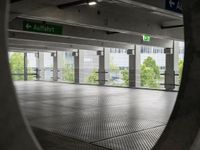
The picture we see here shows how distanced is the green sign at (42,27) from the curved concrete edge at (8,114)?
12.3 m

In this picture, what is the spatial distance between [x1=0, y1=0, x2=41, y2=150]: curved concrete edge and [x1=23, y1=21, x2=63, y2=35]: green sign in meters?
12.3

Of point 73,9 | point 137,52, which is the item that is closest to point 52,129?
point 73,9

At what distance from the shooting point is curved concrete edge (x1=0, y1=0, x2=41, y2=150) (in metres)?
2.32

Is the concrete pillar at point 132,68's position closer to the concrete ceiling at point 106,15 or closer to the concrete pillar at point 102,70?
the concrete pillar at point 102,70

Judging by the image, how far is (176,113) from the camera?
351 cm

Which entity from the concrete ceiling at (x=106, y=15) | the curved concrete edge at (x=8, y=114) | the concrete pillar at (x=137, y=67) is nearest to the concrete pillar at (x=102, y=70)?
the concrete pillar at (x=137, y=67)

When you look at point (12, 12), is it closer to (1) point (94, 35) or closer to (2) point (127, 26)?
(2) point (127, 26)

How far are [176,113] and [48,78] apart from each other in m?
32.8

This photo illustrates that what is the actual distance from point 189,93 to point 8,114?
1.94 m

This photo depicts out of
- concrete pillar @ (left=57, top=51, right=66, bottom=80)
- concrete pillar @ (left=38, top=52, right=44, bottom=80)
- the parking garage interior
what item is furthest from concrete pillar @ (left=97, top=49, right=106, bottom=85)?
concrete pillar @ (left=38, top=52, right=44, bottom=80)

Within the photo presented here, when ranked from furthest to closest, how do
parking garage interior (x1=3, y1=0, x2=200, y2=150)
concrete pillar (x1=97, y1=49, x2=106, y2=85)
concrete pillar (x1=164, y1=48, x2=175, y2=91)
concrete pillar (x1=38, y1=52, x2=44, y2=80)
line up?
concrete pillar (x1=38, y1=52, x2=44, y2=80), concrete pillar (x1=97, y1=49, x2=106, y2=85), concrete pillar (x1=164, y1=48, x2=175, y2=91), parking garage interior (x1=3, y1=0, x2=200, y2=150)

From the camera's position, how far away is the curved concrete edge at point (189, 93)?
10.5ft

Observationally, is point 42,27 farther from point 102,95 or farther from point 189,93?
point 189,93

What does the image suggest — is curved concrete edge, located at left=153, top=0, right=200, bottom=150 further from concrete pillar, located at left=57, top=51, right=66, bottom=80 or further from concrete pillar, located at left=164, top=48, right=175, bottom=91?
concrete pillar, located at left=57, top=51, right=66, bottom=80
